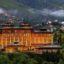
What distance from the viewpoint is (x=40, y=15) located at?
160625 mm

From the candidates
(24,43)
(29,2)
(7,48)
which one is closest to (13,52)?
(7,48)

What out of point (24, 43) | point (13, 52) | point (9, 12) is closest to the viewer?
point (13, 52)

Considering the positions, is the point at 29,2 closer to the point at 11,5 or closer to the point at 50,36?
the point at 11,5

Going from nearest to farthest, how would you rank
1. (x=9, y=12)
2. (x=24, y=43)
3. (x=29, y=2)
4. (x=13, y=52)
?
(x=13, y=52) < (x=24, y=43) < (x=9, y=12) < (x=29, y=2)

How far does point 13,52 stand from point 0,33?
27.1 ft

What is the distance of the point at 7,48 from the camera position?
167ft

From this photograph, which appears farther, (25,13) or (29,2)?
(29,2)

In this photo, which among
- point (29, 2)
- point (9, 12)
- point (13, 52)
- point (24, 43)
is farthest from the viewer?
point (29, 2)

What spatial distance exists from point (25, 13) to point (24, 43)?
4017 inches

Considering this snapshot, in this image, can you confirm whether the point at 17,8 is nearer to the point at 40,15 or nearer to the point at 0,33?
the point at 40,15

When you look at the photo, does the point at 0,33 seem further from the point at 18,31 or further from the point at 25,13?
the point at 25,13

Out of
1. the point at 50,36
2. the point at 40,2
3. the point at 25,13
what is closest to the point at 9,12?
the point at 25,13

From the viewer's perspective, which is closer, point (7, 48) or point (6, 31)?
point (7, 48)

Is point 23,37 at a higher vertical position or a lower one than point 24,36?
lower
